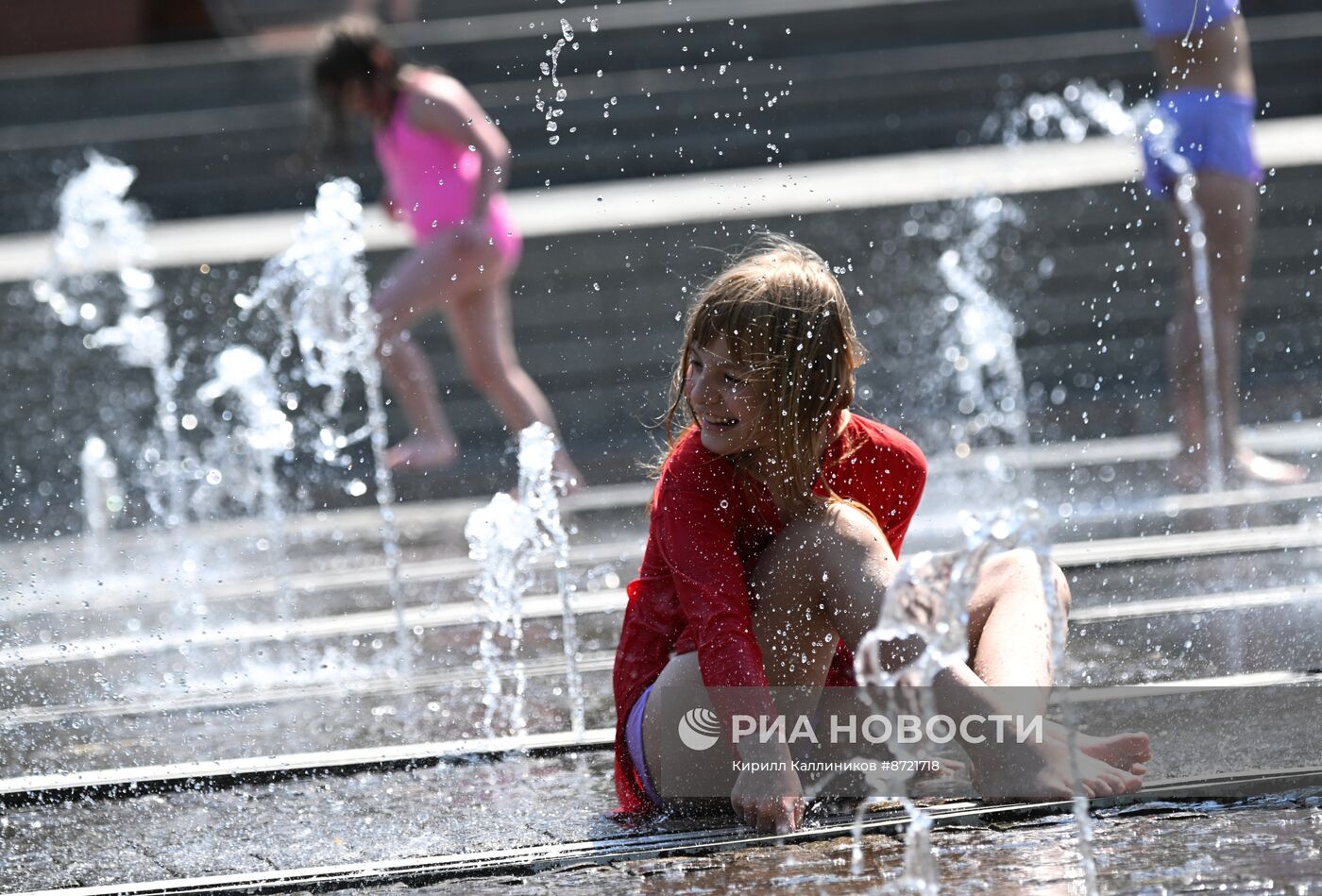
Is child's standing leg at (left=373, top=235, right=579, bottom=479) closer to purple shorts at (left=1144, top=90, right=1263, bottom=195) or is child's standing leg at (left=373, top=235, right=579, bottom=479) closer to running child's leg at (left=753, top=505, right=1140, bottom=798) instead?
purple shorts at (left=1144, top=90, right=1263, bottom=195)

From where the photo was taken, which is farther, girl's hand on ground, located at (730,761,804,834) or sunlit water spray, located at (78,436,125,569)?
sunlit water spray, located at (78,436,125,569)

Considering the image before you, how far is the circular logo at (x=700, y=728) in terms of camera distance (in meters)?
2.63

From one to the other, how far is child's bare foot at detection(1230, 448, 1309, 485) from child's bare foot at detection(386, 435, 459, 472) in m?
2.90

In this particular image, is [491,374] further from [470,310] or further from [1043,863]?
[1043,863]

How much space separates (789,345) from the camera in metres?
2.63

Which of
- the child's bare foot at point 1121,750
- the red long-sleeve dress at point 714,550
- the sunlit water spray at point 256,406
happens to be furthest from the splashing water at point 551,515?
the sunlit water spray at point 256,406

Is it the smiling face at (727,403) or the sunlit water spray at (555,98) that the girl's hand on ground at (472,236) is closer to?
the sunlit water spray at (555,98)

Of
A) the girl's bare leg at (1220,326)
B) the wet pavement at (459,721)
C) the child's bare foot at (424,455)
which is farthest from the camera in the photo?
the child's bare foot at (424,455)

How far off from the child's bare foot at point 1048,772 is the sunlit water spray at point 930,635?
3cm

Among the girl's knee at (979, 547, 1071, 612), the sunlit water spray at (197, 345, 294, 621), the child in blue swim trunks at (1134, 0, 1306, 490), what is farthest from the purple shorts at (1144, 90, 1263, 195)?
the sunlit water spray at (197, 345, 294, 621)

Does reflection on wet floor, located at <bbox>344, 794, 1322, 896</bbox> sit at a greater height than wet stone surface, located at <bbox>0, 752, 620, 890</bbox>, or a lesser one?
lesser

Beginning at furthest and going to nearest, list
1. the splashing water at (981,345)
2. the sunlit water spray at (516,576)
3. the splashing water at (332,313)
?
the splashing water at (981,345) < the splashing water at (332,313) < the sunlit water spray at (516,576)

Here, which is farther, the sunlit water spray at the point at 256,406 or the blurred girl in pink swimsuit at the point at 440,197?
the sunlit water spray at the point at 256,406

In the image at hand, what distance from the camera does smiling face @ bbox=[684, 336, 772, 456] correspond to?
8.57ft
